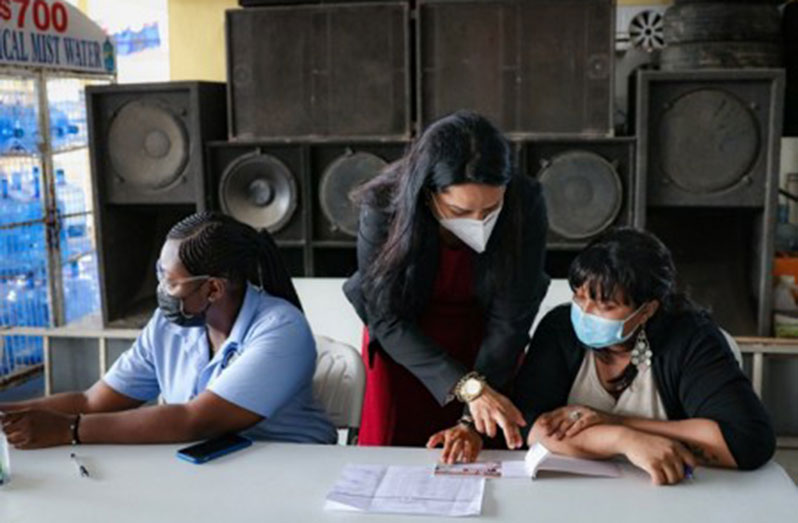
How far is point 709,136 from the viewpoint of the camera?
3.70 meters

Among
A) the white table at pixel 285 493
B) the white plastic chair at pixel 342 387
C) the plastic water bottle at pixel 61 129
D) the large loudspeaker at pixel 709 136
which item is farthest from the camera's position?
the plastic water bottle at pixel 61 129

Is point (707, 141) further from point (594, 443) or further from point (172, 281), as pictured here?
point (172, 281)

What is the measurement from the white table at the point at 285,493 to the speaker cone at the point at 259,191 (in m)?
2.42

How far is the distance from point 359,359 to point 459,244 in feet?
1.16

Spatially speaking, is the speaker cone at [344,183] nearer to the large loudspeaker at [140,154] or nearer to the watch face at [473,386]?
the large loudspeaker at [140,154]

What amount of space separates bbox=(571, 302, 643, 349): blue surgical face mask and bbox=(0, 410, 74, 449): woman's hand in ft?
3.40

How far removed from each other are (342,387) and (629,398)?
648 millimetres

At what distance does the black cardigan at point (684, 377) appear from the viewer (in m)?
1.63

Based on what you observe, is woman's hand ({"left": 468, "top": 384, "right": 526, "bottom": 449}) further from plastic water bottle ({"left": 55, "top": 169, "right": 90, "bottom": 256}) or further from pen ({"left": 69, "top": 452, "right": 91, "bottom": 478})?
plastic water bottle ({"left": 55, "top": 169, "right": 90, "bottom": 256})

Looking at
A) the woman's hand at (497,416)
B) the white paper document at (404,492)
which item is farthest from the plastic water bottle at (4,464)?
the woman's hand at (497,416)

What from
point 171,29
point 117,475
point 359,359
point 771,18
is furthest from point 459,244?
point 171,29

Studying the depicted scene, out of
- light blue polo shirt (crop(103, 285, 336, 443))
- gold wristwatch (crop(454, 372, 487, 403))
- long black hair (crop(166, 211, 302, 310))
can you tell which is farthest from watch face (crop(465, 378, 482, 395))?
long black hair (crop(166, 211, 302, 310))

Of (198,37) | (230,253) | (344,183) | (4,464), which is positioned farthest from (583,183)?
(198,37)

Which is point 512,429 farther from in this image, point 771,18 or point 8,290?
point 8,290
